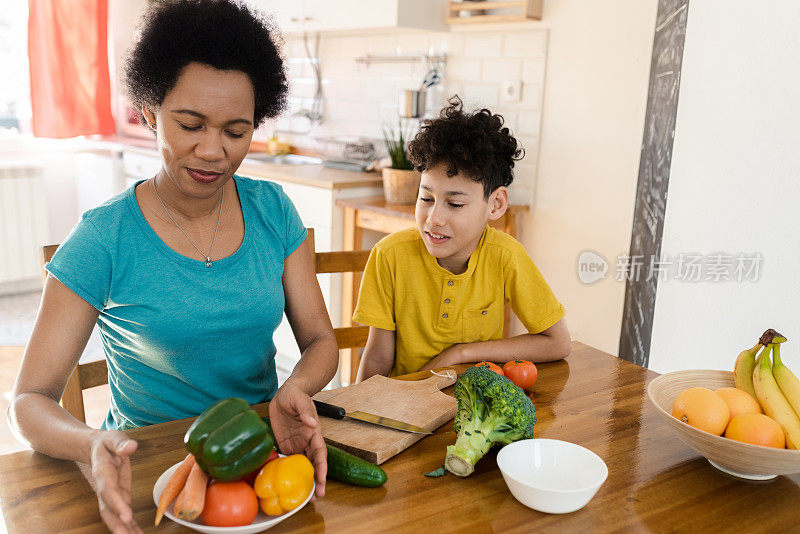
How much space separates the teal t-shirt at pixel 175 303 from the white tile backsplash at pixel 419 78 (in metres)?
1.05

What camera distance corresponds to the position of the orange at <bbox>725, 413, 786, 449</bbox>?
90cm

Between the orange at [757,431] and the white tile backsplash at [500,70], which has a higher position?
the white tile backsplash at [500,70]

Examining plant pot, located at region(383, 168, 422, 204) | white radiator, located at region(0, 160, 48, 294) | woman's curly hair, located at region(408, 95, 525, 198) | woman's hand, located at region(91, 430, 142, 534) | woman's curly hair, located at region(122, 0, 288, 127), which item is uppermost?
woman's curly hair, located at region(122, 0, 288, 127)

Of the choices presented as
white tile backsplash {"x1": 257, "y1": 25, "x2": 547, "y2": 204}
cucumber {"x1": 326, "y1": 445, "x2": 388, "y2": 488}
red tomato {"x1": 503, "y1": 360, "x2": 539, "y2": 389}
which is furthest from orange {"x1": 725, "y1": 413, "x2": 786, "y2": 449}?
white tile backsplash {"x1": 257, "y1": 25, "x2": 547, "y2": 204}

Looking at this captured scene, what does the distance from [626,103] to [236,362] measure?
1.82m

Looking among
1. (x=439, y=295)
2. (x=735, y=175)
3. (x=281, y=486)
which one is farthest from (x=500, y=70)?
(x=281, y=486)

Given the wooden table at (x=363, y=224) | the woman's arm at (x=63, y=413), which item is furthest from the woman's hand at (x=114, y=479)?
the wooden table at (x=363, y=224)

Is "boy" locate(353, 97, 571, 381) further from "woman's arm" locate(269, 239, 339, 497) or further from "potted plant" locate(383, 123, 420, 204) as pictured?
"potted plant" locate(383, 123, 420, 204)

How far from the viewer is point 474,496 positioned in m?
0.87

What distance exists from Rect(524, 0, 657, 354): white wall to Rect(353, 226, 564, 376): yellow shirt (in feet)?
3.69

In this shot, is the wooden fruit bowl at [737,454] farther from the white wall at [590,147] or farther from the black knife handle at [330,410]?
the white wall at [590,147]

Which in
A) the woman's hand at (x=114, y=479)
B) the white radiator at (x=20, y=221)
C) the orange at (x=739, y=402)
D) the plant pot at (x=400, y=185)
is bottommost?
the white radiator at (x=20, y=221)

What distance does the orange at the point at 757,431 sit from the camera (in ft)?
2.95

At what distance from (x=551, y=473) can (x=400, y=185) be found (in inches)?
77.8
